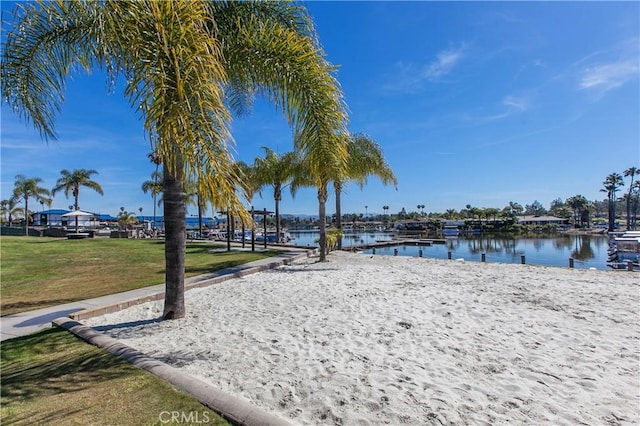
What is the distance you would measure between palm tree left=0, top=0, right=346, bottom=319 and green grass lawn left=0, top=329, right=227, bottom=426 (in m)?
2.04

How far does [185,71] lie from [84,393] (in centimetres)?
363

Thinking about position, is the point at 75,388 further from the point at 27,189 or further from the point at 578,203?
the point at 578,203

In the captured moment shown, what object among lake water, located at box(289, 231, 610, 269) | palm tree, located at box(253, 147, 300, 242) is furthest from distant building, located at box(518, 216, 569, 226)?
palm tree, located at box(253, 147, 300, 242)

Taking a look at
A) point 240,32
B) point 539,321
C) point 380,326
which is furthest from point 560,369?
point 240,32

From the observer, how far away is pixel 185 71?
346cm

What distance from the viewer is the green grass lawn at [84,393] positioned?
2.99 metres

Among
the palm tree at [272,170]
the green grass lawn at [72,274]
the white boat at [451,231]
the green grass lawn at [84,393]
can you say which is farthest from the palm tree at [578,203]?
the green grass lawn at [84,393]

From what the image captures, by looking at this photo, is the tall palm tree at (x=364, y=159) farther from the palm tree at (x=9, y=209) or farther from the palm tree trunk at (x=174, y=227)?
the palm tree at (x=9, y=209)

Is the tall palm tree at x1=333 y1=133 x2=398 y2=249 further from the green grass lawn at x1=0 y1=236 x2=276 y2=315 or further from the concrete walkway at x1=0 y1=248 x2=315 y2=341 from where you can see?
the concrete walkway at x1=0 y1=248 x2=315 y2=341

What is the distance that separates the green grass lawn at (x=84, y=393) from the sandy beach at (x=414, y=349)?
23.6 inches

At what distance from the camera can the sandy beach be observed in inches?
128

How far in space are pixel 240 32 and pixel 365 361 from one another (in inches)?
228

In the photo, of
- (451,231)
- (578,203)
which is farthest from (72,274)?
(578,203)

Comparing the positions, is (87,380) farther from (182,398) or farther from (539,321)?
(539,321)
